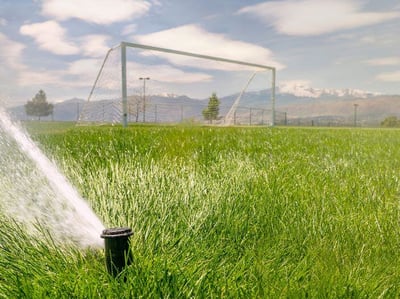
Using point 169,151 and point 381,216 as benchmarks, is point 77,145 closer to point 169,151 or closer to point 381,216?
point 169,151

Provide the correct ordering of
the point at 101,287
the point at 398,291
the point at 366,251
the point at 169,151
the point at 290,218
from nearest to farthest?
the point at 101,287 → the point at 398,291 → the point at 366,251 → the point at 290,218 → the point at 169,151

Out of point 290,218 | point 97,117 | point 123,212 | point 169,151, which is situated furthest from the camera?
point 97,117

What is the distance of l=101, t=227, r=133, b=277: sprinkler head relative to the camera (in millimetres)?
1010

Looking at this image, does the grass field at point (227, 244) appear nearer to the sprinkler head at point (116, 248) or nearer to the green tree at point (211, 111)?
the sprinkler head at point (116, 248)

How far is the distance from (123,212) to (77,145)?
2905 millimetres

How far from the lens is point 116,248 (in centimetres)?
104

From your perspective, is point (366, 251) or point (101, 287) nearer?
point (101, 287)

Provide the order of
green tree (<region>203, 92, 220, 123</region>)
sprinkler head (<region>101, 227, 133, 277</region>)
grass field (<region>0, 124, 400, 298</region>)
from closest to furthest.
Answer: sprinkler head (<region>101, 227, 133, 277</region>) → grass field (<region>0, 124, 400, 298</region>) → green tree (<region>203, 92, 220, 123</region>)

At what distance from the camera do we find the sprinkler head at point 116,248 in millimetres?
1010

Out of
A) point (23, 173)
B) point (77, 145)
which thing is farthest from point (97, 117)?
point (23, 173)

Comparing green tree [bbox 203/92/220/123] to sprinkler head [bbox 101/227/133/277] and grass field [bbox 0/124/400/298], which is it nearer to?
grass field [bbox 0/124/400/298]

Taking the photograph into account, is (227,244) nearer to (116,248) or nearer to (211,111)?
(116,248)

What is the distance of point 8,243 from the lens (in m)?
1.38

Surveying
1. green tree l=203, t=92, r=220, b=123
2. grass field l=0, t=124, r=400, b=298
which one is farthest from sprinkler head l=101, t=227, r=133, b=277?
green tree l=203, t=92, r=220, b=123
